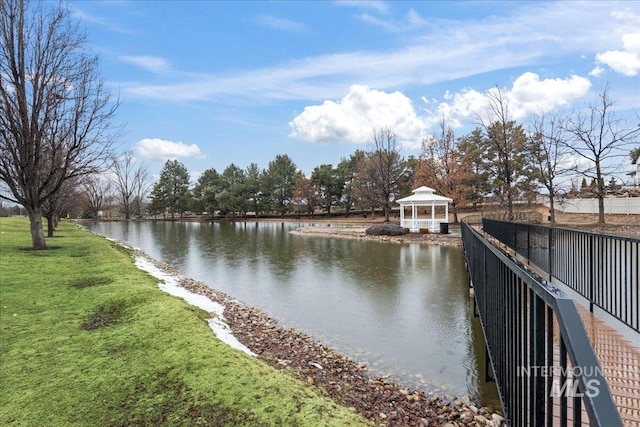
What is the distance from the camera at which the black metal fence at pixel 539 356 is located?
956mm

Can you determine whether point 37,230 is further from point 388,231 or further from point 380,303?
point 388,231

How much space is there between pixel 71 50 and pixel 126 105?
199cm

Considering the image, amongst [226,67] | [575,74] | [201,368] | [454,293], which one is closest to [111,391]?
[201,368]

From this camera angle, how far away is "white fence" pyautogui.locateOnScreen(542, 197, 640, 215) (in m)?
22.9

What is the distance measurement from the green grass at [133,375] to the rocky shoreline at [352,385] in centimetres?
37

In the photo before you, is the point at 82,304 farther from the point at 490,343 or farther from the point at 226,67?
the point at 226,67

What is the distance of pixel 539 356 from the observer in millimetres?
1612

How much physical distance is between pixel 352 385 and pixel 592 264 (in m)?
3.42

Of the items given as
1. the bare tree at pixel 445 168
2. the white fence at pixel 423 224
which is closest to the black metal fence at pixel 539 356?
the white fence at pixel 423 224

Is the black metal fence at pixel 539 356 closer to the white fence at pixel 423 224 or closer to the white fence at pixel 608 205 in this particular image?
the white fence at pixel 423 224

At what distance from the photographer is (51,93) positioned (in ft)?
32.8

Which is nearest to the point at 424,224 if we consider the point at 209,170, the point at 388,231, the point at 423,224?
the point at 423,224

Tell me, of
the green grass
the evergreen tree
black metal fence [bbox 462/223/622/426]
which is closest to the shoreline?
the green grass

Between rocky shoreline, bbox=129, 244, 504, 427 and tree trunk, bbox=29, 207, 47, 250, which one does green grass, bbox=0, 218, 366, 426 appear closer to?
rocky shoreline, bbox=129, 244, 504, 427
